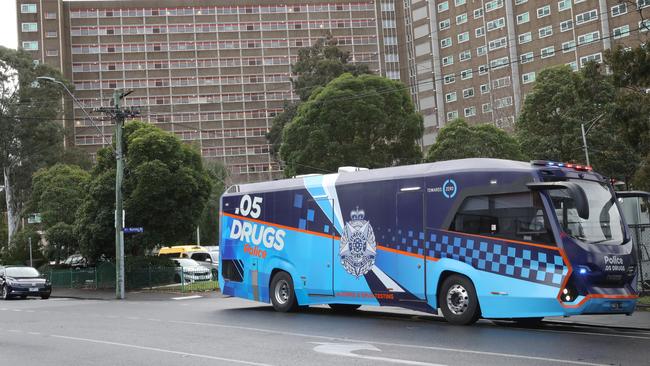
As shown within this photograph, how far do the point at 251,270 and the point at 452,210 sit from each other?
681 cm

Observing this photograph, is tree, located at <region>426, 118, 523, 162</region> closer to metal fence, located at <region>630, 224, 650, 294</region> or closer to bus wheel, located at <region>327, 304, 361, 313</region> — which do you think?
metal fence, located at <region>630, 224, 650, 294</region>

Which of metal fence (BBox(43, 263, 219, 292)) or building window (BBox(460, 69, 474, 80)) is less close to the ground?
building window (BBox(460, 69, 474, 80))

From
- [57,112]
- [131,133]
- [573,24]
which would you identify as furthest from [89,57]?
[131,133]

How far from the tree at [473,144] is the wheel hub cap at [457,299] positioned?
127 feet

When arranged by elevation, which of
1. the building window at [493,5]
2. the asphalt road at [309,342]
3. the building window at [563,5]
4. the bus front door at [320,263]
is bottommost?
the asphalt road at [309,342]

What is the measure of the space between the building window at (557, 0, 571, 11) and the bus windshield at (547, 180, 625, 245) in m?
77.4

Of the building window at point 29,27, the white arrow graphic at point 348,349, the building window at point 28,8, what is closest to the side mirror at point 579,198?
the white arrow graphic at point 348,349

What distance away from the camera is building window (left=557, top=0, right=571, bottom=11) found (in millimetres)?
84625

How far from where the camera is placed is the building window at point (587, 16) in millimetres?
81244

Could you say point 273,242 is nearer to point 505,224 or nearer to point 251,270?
point 251,270

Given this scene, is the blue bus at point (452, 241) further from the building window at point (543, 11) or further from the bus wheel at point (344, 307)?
the building window at point (543, 11)

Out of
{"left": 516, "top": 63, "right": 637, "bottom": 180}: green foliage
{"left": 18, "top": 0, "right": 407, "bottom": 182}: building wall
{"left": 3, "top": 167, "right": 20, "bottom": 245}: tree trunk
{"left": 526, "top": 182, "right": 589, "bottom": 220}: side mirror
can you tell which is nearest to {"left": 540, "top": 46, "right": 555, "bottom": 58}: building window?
{"left": 516, "top": 63, "right": 637, "bottom": 180}: green foliage

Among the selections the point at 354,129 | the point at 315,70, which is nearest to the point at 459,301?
the point at 354,129

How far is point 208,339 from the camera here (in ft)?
43.5
